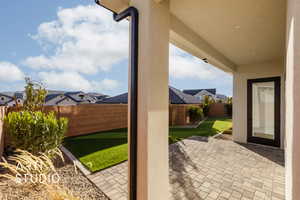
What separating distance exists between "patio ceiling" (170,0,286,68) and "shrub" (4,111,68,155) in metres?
3.46

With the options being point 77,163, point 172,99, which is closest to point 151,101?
point 77,163

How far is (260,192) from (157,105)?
2869 millimetres

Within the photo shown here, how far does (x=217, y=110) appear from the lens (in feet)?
57.7

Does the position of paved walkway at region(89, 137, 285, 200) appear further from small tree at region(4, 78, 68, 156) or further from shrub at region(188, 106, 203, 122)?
shrub at region(188, 106, 203, 122)

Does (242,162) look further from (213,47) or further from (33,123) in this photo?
(33,123)

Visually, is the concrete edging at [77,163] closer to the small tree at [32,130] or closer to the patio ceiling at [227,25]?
the small tree at [32,130]

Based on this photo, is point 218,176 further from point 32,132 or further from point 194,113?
point 194,113

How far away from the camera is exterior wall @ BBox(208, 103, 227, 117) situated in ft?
56.7

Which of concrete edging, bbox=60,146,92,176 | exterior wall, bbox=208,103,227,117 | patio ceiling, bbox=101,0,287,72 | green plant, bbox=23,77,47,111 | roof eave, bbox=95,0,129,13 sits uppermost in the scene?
patio ceiling, bbox=101,0,287,72

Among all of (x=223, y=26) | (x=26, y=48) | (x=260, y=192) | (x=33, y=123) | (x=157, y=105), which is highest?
(x=26, y=48)

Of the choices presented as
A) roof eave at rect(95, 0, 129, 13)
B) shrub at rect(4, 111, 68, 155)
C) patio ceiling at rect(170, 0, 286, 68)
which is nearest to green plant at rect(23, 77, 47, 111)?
shrub at rect(4, 111, 68, 155)

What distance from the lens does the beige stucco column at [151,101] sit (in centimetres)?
178

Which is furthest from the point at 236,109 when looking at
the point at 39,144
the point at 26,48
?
the point at 26,48

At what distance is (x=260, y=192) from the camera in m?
2.88
